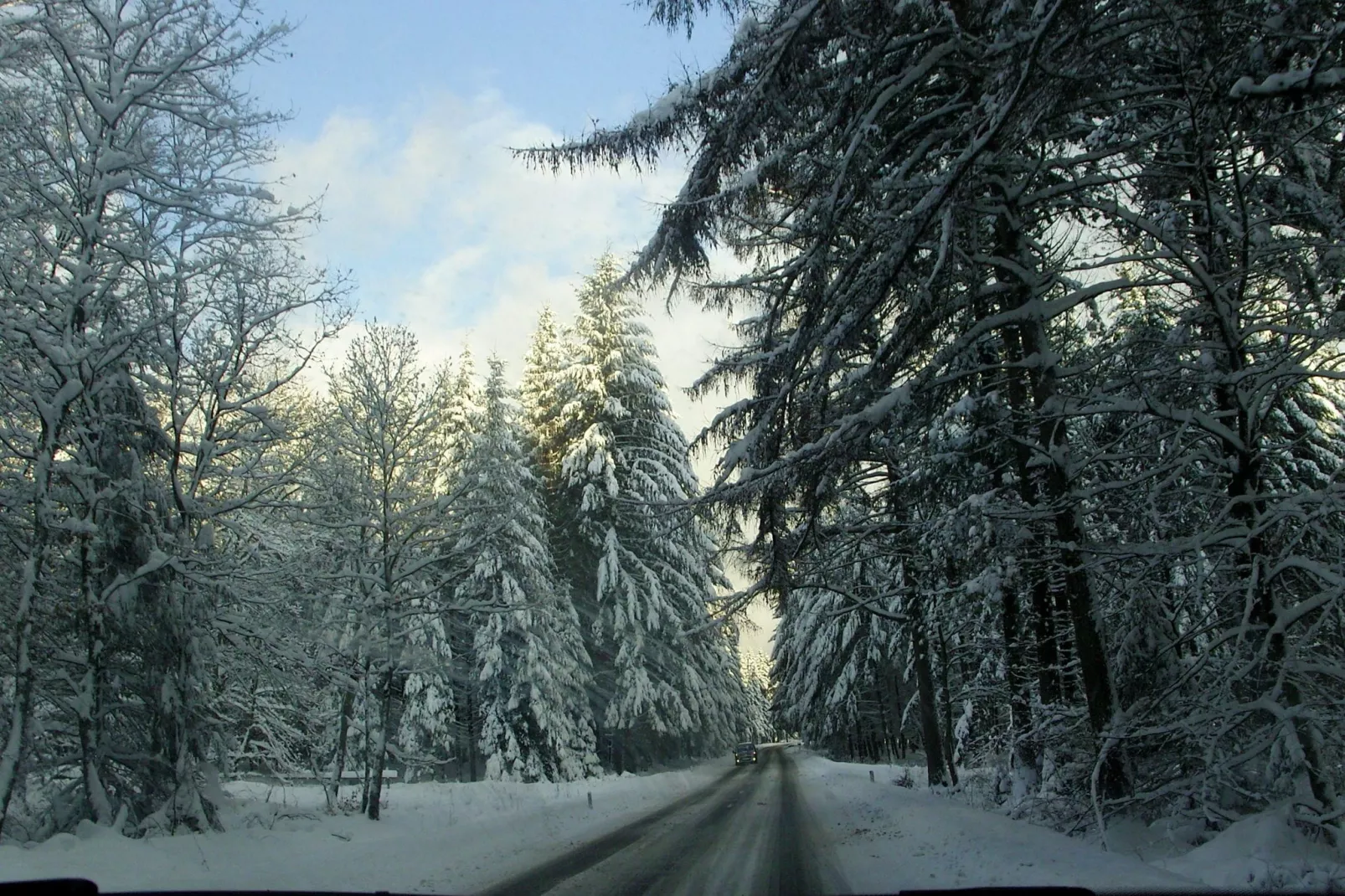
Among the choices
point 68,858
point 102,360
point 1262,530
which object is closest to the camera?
point 1262,530

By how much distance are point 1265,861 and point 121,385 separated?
1377cm

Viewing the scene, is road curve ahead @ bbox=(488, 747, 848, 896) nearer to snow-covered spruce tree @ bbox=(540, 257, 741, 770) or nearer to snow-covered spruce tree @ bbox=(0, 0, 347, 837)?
snow-covered spruce tree @ bbox=(0, 0, 347, 837)

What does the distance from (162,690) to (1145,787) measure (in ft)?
39.3

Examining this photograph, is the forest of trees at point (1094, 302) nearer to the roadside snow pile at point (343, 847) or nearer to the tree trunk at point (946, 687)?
the roadside snow pile at point (343, 847)

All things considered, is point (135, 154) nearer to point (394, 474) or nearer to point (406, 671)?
point (394, 474)

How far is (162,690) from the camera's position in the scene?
36.2 ft

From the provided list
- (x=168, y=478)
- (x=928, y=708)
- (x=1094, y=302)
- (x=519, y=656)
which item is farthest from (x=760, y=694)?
(x=1094, y=302)

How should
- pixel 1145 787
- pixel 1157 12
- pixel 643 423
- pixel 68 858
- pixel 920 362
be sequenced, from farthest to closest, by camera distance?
1. pixel 643 423
2. pixel 920 362
3. pixel 68 858
4. pixel 1145 787
5. pixel 1157 12

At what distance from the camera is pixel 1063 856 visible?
750 cm

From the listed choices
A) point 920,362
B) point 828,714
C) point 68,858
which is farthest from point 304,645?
point 828,714

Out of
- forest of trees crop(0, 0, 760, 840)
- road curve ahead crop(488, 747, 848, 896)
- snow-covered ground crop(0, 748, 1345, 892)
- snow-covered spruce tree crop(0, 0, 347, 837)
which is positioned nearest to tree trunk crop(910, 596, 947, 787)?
snow-covered ground crop(0, 748, 1345, 892)

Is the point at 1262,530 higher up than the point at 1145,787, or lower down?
higher up

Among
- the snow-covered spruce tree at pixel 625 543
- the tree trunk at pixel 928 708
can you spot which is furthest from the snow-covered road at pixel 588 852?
the snow-covered spruce tree at pixel 625 543

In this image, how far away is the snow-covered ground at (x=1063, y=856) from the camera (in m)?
5.66
